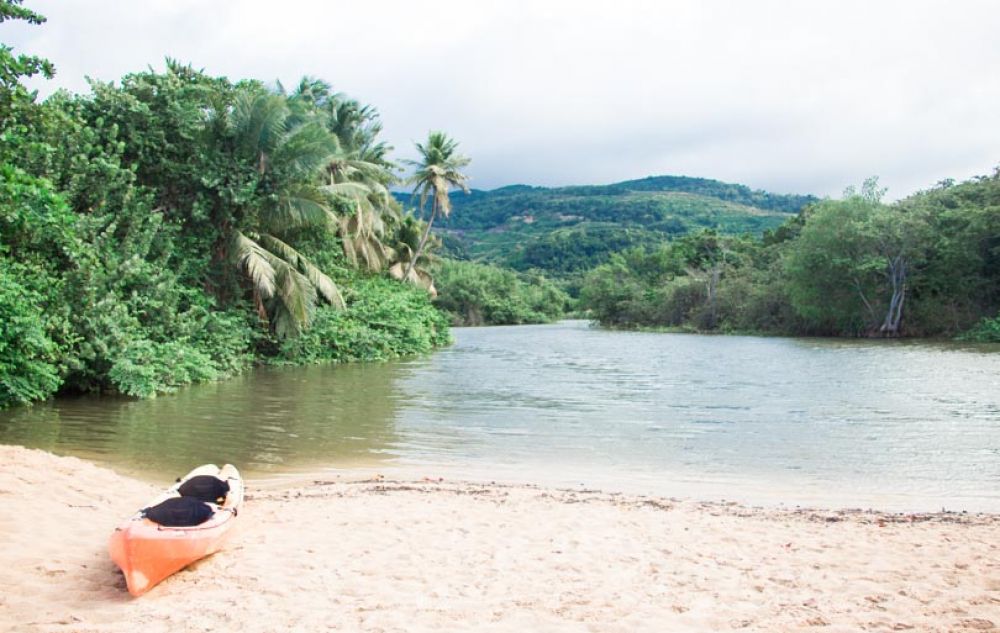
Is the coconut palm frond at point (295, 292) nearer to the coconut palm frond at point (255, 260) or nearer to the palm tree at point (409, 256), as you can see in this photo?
the coconut palm frond at point (255, 260)

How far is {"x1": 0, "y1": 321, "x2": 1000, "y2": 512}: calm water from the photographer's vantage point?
9188 millimetres

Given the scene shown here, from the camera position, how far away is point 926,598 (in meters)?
4.74

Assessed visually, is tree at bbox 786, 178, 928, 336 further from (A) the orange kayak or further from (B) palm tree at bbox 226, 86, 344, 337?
(A) the orange kayak

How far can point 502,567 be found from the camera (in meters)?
5.52

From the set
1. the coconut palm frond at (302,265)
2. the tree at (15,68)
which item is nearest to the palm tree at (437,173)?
the coconut palm frond at (302,265)

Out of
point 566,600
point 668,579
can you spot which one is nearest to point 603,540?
point 668,579

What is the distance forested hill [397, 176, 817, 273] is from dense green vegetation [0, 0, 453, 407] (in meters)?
85.6

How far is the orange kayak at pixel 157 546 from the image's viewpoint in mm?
4957

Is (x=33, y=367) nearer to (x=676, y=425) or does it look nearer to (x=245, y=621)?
(x=245, y=621)

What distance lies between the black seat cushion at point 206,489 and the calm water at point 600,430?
2659 mm

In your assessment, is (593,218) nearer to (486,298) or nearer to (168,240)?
(486,298)

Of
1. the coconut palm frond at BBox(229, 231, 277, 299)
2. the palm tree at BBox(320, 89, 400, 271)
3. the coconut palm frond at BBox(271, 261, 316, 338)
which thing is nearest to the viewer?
the coconut palm frond at BBox(229, 231, 277, 299)

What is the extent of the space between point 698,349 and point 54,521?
3122 centimetres

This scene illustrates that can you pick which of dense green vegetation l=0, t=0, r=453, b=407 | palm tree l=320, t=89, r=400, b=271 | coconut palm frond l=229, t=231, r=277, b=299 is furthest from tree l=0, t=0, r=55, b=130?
palm tree l=320, t=89, r=400, b=271
